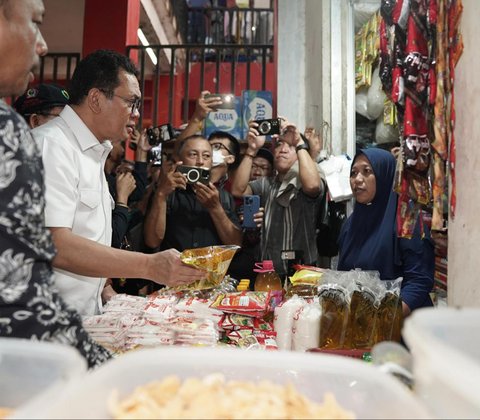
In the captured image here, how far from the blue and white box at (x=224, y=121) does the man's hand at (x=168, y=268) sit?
3.50 metres

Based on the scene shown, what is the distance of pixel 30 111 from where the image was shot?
2391 millimetres

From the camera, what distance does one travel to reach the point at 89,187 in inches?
67.8

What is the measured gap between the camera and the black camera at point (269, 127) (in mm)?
3156

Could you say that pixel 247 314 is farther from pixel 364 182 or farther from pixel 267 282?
pixel 364 182

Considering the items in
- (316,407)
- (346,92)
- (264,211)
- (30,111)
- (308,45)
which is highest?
(308,45)

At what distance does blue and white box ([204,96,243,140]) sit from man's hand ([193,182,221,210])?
7.16 feet

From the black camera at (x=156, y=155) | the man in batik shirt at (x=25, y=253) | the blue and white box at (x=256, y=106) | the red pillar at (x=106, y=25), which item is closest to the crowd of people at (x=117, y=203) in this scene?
the man in batik shirt at (x=25, y=253)

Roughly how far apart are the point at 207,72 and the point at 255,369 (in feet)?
22.9

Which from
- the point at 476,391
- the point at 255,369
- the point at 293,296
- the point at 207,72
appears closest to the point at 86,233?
the point at 293,296

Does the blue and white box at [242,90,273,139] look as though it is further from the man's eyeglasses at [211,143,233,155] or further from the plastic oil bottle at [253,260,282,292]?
the plastic oil bottle at [253,260,282,292]

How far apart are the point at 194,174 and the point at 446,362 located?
7.76 feet

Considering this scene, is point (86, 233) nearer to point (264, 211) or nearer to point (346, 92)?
point (264, 211)

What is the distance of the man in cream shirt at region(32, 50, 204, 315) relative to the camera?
4.55 feet

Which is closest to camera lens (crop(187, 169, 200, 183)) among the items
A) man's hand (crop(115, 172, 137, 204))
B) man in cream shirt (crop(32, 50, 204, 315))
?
man's hand (crop(115, 172, 137, 204))
